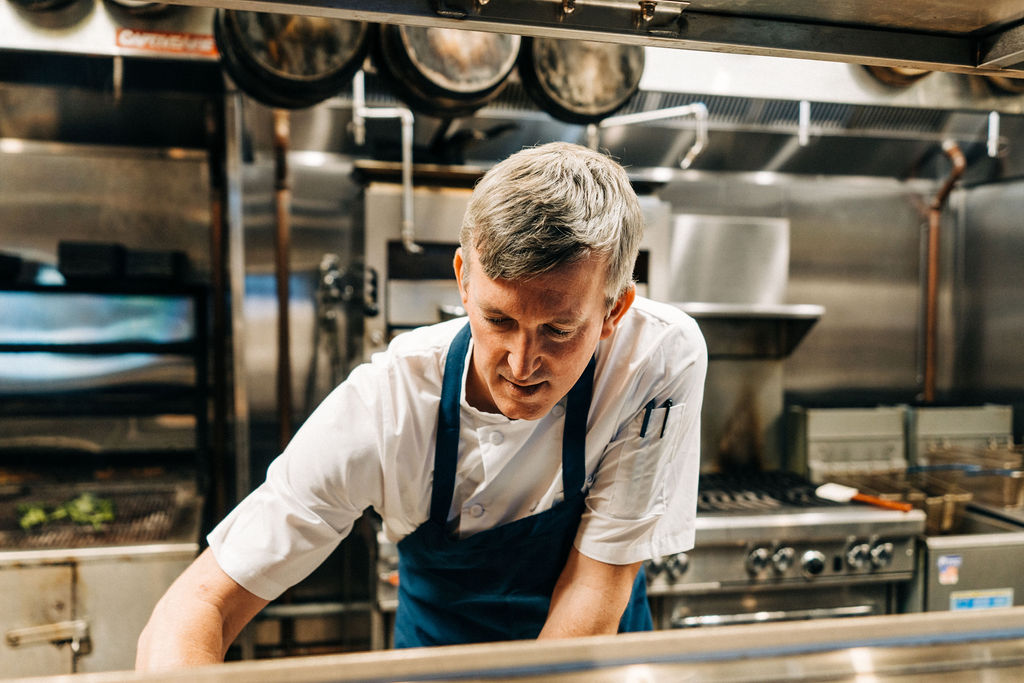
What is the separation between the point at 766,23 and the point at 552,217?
0.35 meters

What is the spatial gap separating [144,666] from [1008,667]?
1.10 m

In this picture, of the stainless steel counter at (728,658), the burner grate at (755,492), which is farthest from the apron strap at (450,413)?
the burner grate at (755,492)

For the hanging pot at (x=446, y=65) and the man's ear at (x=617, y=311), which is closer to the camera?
the man's ear at (x=617, y=311)

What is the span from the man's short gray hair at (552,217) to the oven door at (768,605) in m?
1.85

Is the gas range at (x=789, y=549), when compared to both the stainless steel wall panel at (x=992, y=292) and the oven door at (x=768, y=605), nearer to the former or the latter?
the oven door at (x=768, y=605)

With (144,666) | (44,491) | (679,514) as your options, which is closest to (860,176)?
(679,514)

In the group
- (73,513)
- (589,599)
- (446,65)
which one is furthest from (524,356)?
(73,513)

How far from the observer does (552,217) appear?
3.09 ft

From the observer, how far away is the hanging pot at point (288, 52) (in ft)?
7.14

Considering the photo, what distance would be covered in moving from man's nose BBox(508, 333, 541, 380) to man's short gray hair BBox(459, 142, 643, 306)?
9 centimetres

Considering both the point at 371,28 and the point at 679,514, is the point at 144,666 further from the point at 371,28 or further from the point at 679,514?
the point at 371,28

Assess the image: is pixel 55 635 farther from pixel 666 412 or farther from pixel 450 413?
pixel 666 412

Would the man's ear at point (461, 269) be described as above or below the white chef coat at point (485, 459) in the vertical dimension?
above

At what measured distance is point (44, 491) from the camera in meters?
2.83
